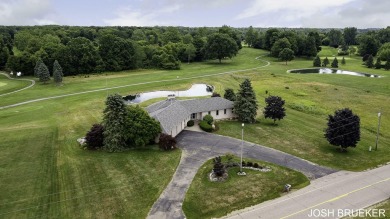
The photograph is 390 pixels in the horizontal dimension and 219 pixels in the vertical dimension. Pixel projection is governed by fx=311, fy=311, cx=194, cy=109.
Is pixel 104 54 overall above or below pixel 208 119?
above

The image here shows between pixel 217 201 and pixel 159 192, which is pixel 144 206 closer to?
pixel 159 192

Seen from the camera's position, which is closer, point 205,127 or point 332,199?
point 332,199

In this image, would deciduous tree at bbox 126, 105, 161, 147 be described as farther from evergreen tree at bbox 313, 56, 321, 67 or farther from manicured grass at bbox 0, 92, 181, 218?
evergreen tree at bbox 313, 56, 321, 67

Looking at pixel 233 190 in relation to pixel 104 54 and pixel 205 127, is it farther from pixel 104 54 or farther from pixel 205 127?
pixel 104 54

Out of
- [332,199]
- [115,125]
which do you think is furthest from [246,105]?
[332,199]

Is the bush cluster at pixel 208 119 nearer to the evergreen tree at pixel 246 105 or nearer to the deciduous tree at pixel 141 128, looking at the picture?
the evergreen tree at pixel 246 105

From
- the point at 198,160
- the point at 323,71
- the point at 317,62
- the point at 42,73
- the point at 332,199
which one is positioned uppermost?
the point at 42,73

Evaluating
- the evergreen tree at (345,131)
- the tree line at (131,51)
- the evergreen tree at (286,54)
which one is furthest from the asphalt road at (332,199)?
the evergreen tree at (286,54)

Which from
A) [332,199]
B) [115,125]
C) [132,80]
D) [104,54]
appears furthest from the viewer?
[104,54]
